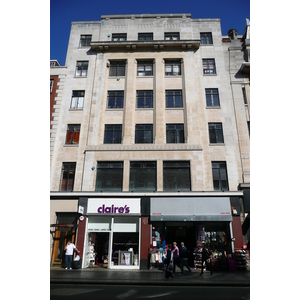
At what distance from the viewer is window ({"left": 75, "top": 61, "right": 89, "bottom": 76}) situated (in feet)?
71.1

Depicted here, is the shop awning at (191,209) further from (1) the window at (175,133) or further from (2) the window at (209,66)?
(2) the window at (209,66)

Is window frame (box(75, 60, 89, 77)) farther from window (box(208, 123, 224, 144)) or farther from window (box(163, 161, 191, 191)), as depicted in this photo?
window (box(208, 123, 224, 144))

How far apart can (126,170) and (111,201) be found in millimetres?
2622

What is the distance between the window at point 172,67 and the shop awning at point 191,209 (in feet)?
38.6

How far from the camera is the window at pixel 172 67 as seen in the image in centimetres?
2141

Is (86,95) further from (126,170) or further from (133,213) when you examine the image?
(133,213)

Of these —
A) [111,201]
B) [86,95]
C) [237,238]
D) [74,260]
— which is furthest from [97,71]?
[237,238]

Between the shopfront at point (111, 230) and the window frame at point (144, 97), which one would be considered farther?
the window frame at point (144, 97)

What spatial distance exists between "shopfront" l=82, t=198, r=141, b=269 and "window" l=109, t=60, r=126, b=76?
11961 mm

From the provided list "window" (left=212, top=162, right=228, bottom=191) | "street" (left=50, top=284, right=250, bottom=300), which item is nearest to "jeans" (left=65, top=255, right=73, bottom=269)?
"street" (left=50, top=284, right=250, bottom=300)

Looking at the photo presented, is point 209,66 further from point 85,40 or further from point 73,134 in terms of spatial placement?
point 73,134

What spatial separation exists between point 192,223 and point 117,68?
1551 centimetres

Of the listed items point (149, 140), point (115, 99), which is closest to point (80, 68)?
point (115, 99)

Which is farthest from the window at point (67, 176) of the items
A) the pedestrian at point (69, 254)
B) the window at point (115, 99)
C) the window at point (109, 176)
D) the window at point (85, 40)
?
the window at point (85, 40)
